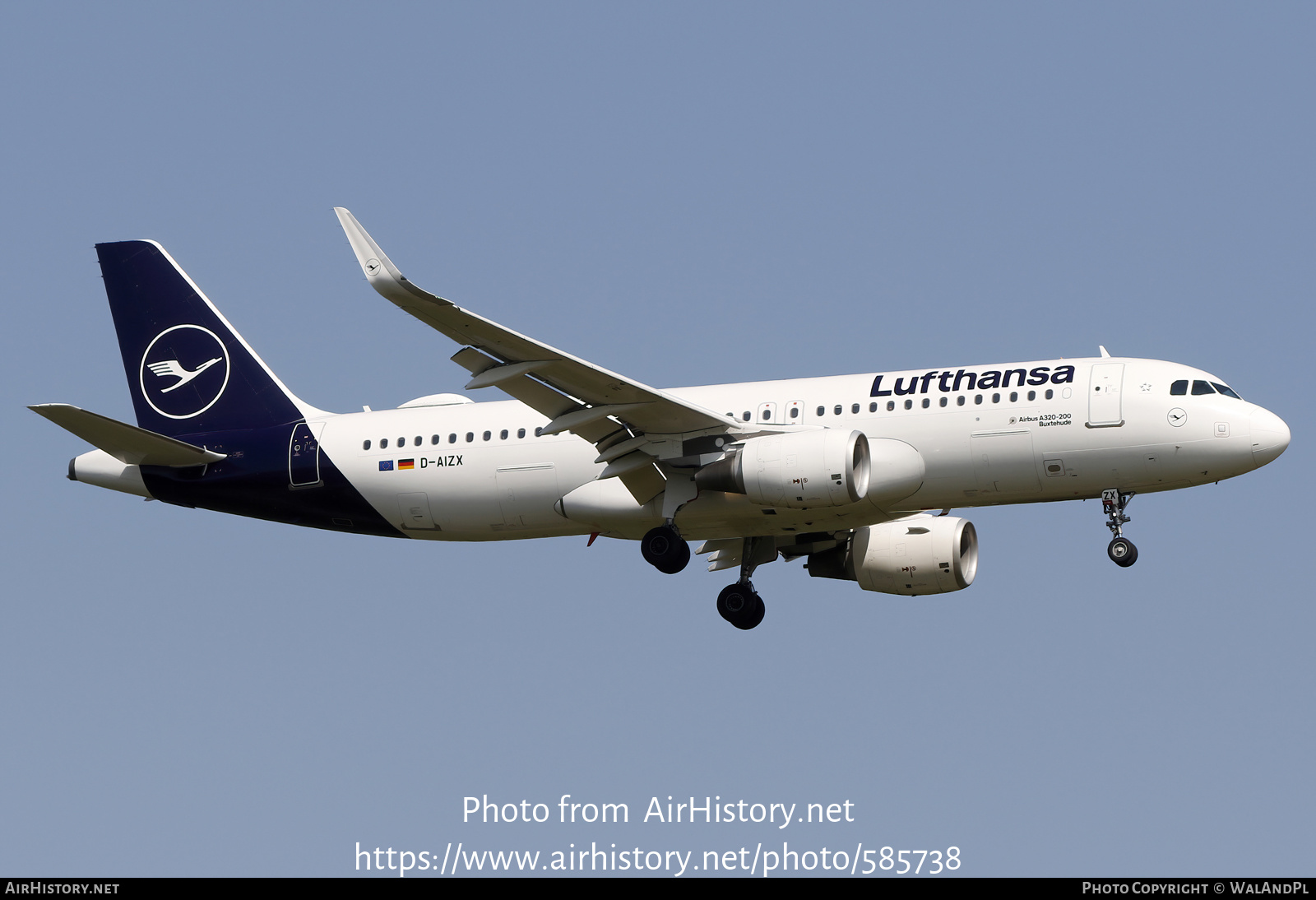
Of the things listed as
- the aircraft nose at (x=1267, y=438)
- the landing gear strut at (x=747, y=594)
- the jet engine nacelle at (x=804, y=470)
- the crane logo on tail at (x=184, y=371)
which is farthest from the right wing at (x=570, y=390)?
the crane logo on tail at (x=184, y=371)

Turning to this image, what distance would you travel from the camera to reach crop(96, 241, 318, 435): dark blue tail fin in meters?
40.7

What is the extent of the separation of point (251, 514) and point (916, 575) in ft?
47.6

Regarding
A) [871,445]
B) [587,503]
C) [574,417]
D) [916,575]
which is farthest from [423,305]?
[916,575]

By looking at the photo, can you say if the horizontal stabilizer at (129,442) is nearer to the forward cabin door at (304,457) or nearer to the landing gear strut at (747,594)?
the forward cabin door at (304,457)

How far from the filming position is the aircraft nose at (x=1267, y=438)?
34.0m

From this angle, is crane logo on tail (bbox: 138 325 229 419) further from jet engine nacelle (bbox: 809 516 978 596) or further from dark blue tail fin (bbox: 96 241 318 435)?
jet engine nacelle (bbox: 809 516 978 596)

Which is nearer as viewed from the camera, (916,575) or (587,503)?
(587,503)

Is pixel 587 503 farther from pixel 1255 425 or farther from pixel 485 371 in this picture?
pixel 1255 425

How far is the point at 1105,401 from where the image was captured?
34.4 meters

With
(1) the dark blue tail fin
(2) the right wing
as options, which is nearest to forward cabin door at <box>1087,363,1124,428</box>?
(2) the right wing

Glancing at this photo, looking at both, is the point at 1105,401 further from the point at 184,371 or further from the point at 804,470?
the point at 184,371

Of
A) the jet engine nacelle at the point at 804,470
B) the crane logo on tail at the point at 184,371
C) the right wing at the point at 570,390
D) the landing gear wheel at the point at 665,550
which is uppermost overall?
the crane logo on tail at the point at 184,371

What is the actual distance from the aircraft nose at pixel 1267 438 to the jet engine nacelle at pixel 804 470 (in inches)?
285

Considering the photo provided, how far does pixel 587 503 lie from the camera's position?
36.7 m
